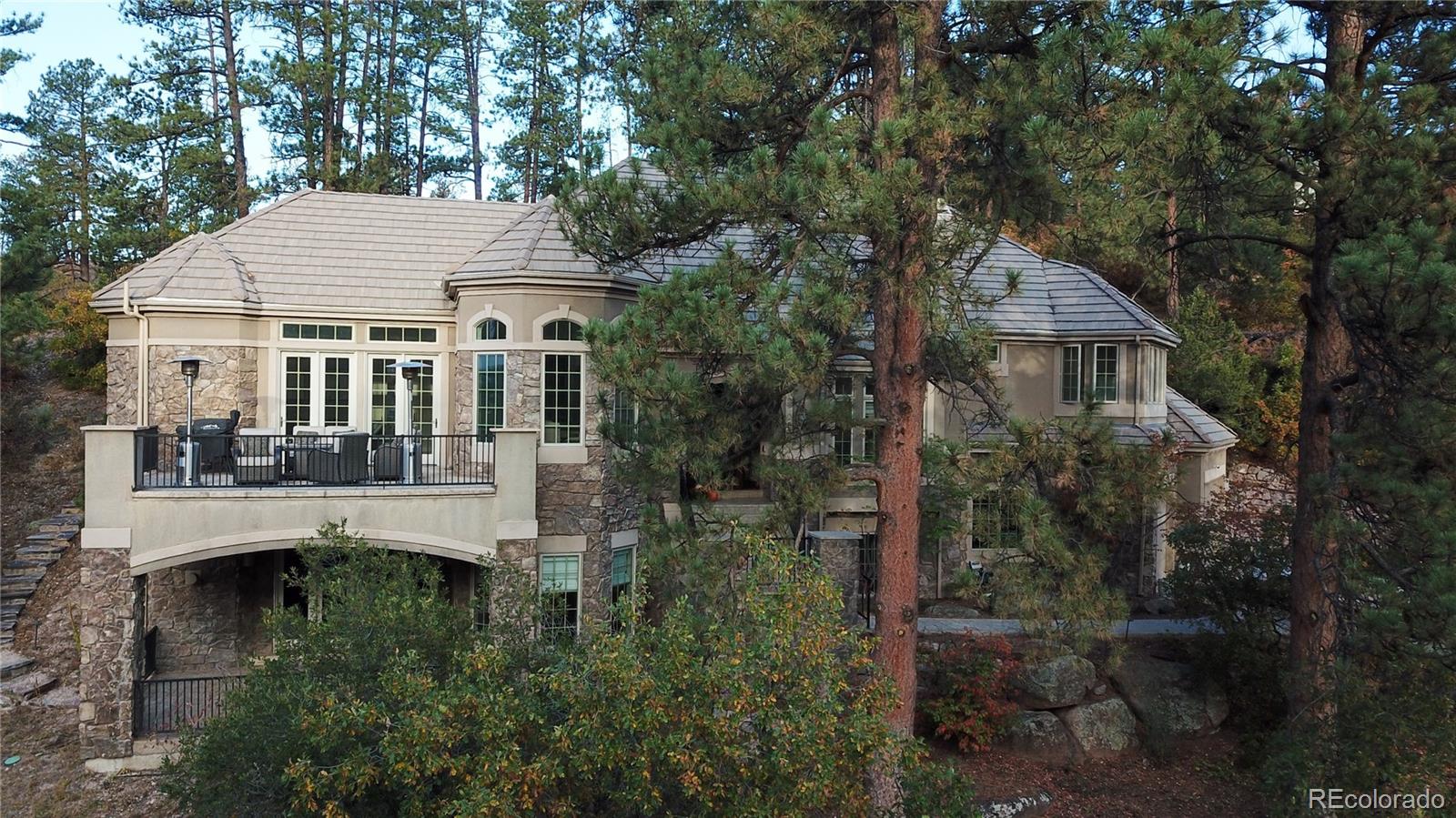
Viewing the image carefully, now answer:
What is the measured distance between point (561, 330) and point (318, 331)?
4.62 metres

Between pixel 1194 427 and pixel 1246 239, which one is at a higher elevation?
pixel 1246 239

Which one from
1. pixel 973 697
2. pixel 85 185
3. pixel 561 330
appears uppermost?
pixel 85 185

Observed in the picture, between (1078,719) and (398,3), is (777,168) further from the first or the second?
(398,3)

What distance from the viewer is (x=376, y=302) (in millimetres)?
14367

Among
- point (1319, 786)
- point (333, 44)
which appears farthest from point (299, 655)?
point (333, 44)

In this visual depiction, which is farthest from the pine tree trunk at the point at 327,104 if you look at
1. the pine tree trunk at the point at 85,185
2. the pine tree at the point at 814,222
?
the pine tree at the point at 814,222

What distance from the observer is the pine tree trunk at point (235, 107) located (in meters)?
23.8

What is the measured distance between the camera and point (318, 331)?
47.1 ft

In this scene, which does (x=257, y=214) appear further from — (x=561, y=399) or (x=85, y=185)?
(x=85, y=185)

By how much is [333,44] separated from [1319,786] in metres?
29.4

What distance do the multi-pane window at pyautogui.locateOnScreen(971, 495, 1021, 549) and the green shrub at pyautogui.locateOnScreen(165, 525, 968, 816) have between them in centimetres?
276

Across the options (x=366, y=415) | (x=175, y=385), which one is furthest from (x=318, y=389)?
(x=175, y=385)

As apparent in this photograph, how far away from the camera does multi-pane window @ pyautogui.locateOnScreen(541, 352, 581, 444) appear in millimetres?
12570

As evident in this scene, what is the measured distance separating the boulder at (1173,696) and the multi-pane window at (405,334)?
1176cm
